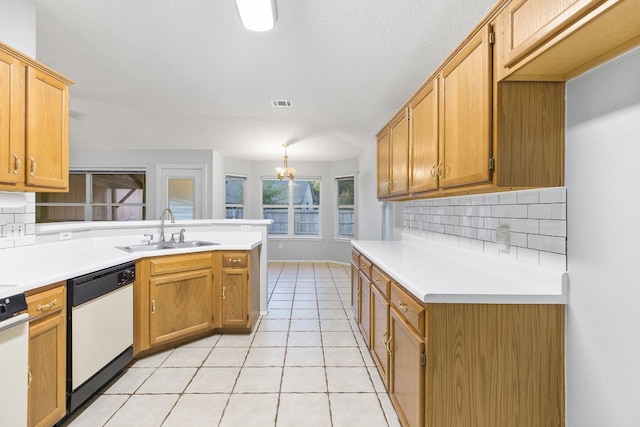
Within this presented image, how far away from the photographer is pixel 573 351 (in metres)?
1.35

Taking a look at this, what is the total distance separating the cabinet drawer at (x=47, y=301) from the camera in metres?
1.58

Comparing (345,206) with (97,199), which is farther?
(345,206)

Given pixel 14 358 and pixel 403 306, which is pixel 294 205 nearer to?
pixel 403 306

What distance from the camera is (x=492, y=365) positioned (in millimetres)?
1382

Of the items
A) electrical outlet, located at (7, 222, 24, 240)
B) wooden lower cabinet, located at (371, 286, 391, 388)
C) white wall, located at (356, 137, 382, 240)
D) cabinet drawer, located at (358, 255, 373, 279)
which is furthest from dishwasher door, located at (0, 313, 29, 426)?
white wall, located at (356, 137, 382, 240)

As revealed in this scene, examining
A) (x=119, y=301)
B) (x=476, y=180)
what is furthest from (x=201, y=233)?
(x=476, y=180)

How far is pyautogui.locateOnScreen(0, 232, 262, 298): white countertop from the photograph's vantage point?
1.63 m

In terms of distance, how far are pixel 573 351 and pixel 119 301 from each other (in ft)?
8.60

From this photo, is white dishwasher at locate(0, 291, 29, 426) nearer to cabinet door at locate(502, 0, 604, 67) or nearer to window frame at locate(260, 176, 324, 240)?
cabinet door at locate(502, 0, 604, 67)

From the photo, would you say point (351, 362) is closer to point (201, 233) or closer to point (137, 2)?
point (201, 233)

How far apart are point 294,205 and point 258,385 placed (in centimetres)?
562

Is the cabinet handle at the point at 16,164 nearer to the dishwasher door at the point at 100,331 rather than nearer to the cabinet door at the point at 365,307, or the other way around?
the dishwasher door at the point at 100,331

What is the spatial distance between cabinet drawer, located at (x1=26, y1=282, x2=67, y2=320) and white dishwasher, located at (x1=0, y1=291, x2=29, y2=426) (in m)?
0.12

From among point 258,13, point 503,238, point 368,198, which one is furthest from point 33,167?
point 368,198
